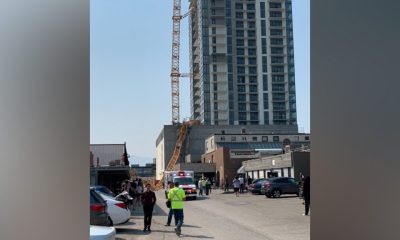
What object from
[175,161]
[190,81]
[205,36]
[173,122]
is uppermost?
[205,36]

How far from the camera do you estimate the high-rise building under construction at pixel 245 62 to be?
14238 cm

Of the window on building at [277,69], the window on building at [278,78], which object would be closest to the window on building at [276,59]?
the window on building at [277,69]

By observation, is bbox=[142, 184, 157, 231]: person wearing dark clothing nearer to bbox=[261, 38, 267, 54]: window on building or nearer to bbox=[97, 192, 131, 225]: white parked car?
bbox=[97, 192, 131, 225]: white parked car

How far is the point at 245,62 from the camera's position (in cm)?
14625

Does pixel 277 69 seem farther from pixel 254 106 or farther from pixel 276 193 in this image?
pixel 276 193

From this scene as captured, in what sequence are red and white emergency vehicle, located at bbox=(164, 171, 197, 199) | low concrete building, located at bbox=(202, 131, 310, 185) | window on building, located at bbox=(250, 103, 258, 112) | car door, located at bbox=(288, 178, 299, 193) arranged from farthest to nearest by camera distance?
window on building, located at bbox=(250, 103, 258, 112) < low concrete building, located at bbox=(202, 131, 310, 185) < red and white emergency vehicle, located at bbox=(164, 171, 197, 199) < car door, located at bbox=(288, 178, 299, 193)

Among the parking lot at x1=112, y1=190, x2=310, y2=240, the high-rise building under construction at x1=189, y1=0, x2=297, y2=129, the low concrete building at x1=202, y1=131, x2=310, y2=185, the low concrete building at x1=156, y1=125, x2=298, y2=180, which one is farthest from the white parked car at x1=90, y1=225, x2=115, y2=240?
the high-rise building under construction at x1=189, y1=0, x2=297, y2=129

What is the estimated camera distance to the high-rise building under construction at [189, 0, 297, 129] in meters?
142

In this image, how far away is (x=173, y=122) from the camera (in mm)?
135875
